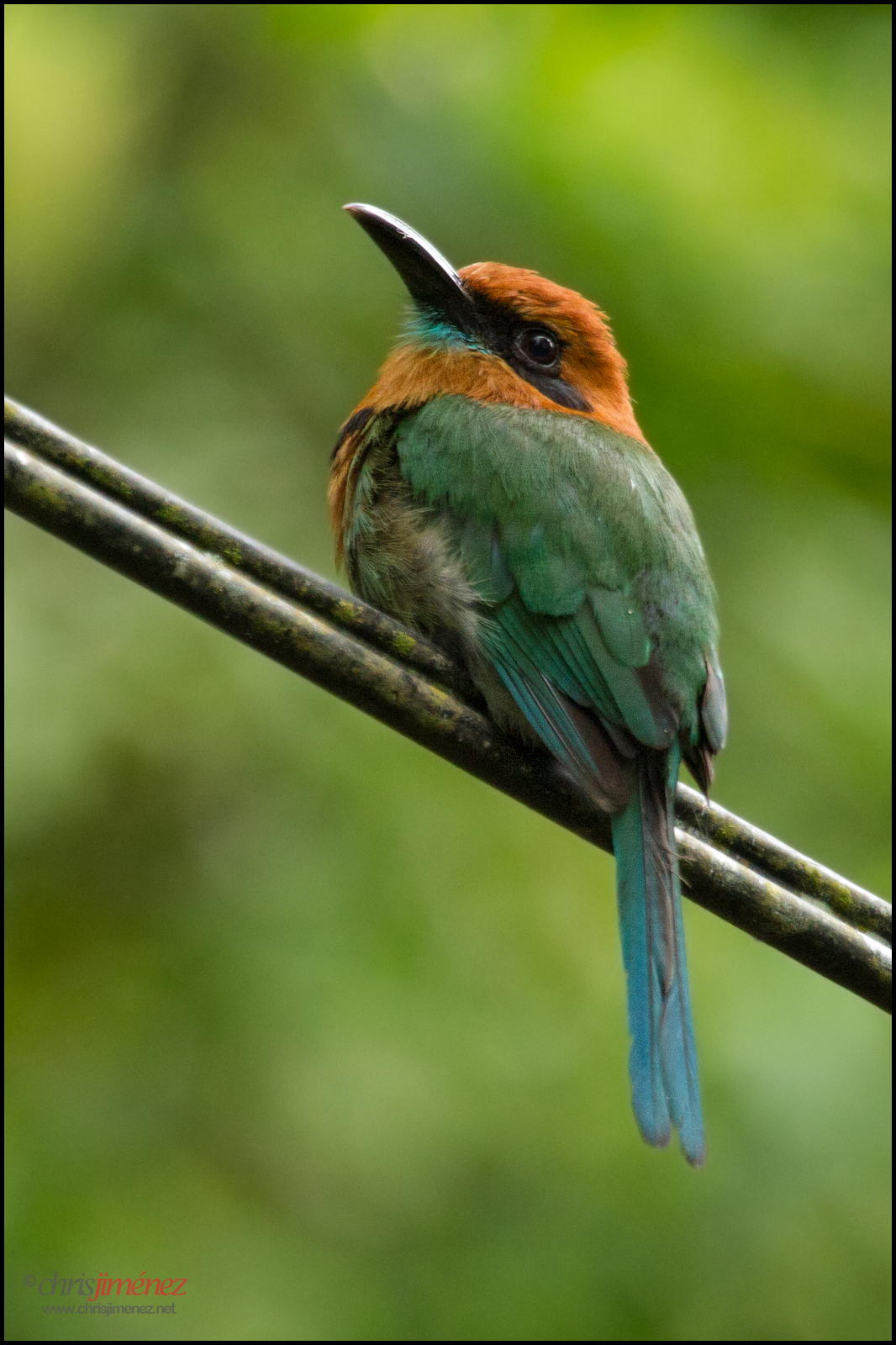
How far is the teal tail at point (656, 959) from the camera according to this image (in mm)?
2311

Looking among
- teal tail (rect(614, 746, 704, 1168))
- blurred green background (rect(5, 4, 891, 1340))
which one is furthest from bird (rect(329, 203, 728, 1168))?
blurred green background (rect(5, 4, 891, 1340))

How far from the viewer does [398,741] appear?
4.62 m

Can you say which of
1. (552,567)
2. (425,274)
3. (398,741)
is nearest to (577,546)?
(552,567)

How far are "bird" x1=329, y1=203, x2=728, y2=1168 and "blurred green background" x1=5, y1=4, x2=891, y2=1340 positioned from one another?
1545 millimetres

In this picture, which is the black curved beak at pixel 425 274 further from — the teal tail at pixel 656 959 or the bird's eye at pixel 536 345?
the teal tail at pixel 656 959

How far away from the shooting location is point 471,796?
456cm

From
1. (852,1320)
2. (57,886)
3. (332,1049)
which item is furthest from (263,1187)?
(852,1320)

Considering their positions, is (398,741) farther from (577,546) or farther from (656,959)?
(656,959)

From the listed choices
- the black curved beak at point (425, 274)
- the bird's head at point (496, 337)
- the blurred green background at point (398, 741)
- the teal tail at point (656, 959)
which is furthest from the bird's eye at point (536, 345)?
the blurred green background at point (398, 741)

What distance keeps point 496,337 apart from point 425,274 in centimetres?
20

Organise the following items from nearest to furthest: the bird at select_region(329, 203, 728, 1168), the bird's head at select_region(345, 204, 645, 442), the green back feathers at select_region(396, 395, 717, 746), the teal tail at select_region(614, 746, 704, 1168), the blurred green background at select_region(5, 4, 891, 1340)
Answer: the teal tail at select_region(614, 746, 704, 1168), the bird at select_region(329, 203, 728, 1168), the green back feathers at select_region(396, 395, 717, 746), the bird's head at select_region(345, 204, 645, 442), the blurred green background at select_region(5, 4, 891, 1340)

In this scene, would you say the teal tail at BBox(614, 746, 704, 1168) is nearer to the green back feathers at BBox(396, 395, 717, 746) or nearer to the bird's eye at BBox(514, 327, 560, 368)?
the green back feathers at BBox(396, 395, 717, 746)

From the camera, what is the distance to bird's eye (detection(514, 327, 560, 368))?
331 centimetres

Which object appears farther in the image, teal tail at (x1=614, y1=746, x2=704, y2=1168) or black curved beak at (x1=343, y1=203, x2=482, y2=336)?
black curved beak at (x1=343, y1=203, x2=482, y2=336)
